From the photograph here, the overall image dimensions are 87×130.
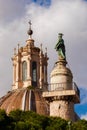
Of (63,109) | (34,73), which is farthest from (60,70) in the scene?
(34,73)

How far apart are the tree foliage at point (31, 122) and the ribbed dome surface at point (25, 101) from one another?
19.2 metres

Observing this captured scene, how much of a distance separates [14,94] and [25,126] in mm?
26757

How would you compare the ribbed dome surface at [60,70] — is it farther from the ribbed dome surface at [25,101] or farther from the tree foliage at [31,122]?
the ribbed dome surface at [25,101]

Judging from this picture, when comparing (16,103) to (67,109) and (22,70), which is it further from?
(67,109)

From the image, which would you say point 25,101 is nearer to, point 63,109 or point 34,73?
point 34,73

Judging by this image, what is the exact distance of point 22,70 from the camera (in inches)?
2734

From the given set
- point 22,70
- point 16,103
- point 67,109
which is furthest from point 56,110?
point 22,70

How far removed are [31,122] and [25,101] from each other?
75.7 ft

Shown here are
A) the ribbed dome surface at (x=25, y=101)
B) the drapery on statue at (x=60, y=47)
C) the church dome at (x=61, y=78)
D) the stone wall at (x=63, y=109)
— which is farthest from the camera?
the ribbed dome surface at (x=25, y=101)

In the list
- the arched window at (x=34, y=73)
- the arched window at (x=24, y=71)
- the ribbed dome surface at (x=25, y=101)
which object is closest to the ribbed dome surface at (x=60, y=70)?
the ribbed dome surface at (x=25, y=101)

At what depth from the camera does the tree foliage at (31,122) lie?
38.0 metres

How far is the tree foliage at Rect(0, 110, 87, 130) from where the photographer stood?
38031 mm

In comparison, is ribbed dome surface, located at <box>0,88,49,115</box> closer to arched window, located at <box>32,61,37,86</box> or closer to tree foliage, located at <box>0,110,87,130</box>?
arched window, located at <box>32,61,37,86</box>

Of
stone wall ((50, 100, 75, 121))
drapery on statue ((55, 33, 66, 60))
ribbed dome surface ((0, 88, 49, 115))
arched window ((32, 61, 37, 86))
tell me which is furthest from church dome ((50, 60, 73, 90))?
arched window ((32, 61, 37, 86))
